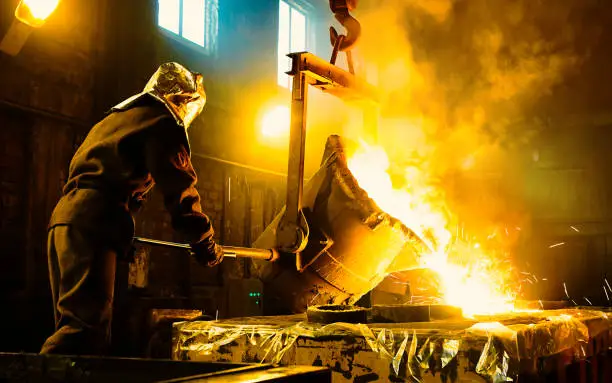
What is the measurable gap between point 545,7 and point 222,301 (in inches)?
232

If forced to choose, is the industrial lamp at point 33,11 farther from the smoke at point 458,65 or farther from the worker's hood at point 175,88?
the smoke at point 458,65

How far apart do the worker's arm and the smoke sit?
10.1 feet

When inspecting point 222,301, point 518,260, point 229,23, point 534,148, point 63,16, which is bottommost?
point 222,301

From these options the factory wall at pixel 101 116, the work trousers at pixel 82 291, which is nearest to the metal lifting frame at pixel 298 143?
the work trousers at pixel 82 291

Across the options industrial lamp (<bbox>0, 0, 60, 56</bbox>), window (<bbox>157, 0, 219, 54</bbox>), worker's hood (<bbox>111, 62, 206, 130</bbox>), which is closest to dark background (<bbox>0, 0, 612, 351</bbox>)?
window (<bbox>157, 0, 219, 54</bbox>)

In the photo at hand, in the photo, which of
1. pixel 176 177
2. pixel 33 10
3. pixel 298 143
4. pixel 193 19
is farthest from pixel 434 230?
pixel 193 19

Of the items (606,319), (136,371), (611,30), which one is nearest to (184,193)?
(136,371)

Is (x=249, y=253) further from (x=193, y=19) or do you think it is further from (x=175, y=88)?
(x=193, y=19)

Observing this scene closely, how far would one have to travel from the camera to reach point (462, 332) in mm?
2811

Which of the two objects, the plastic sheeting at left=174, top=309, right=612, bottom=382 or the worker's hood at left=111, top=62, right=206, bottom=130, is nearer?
the plastic sheeting at left=174, top=309, right=612, bottom=382

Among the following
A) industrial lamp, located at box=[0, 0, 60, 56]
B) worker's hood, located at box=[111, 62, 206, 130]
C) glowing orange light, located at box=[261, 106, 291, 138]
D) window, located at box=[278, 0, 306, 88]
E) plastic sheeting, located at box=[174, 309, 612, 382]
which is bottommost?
plastic sheeting, located at box=[174, 309, 612, 382]

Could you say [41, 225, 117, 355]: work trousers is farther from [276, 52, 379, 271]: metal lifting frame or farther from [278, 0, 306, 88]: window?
[278, 0, 306, 88]: window

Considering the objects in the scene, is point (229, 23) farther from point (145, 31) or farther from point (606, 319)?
point (606, 319)

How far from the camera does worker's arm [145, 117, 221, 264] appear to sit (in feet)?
10.9
